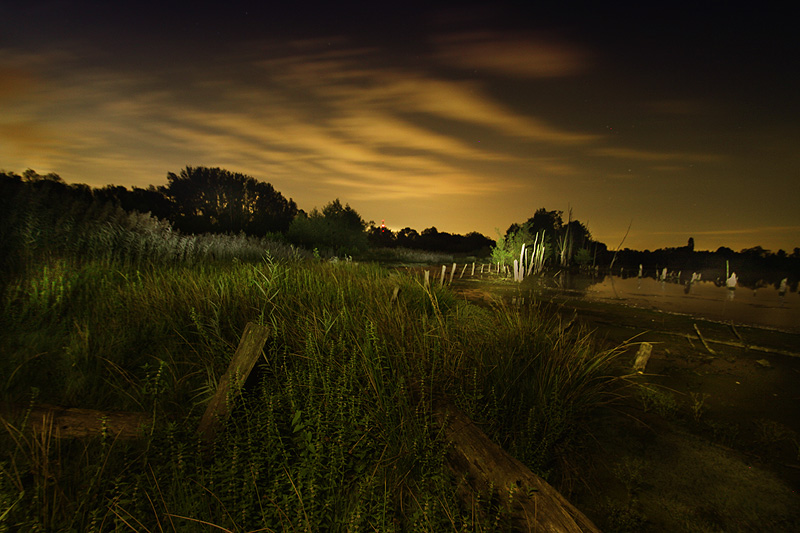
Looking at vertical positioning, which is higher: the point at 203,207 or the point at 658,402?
the point at 203,207

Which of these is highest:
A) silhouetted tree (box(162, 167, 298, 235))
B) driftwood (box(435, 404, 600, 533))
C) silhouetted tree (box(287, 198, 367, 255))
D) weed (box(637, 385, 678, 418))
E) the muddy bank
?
silhouetted tree (box(162, 167, 298, 235))

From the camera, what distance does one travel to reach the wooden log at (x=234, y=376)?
260 centimetres

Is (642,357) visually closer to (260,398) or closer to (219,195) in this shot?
(260,398)

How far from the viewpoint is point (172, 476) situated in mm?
2240

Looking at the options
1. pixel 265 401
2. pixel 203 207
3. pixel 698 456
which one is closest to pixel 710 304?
pixel 698 456

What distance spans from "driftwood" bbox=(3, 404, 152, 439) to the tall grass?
0.24 feet

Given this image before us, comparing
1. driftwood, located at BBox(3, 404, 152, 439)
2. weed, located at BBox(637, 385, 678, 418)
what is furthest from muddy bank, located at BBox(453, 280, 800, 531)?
driftwood, located at BBox(3, 404, 152, 439)

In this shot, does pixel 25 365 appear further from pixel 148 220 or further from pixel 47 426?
pixel 148 220

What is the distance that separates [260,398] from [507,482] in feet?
6.74

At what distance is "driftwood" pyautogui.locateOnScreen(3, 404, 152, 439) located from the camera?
7.86 feet

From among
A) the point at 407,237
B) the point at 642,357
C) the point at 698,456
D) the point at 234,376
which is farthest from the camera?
the point at 407,237

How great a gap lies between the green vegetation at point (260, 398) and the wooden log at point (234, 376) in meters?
0.12

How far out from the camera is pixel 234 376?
8.39ft

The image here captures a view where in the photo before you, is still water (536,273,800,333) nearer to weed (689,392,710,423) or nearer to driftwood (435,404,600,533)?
weed (689,392,710,423)
